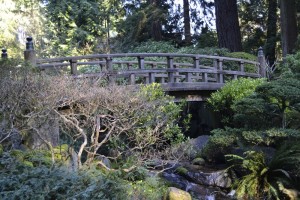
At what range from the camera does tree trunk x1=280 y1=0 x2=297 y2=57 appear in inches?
608

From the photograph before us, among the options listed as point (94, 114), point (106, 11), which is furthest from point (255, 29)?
point (94, 114)

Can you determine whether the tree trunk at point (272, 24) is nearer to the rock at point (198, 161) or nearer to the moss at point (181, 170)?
the rock at point (198, 161)

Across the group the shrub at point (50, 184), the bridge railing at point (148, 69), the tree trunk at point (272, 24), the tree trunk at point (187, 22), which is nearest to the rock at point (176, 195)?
the shrub at point (50, 184)

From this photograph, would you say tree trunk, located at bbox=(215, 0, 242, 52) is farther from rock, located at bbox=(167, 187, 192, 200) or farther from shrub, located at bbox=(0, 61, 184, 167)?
rock, located at bbox=(167, 187, 192, 200)

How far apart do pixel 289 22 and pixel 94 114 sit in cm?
1156

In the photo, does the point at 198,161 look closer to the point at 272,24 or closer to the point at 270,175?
the point at 270,175

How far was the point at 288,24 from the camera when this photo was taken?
15594 millimetres

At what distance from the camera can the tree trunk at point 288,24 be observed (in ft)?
50.7

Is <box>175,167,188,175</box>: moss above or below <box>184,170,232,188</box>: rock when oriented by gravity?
above

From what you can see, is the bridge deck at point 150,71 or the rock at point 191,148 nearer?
the rock at point 191,148

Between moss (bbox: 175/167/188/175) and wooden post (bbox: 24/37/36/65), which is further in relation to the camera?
moss (bbox: 175/167/188/175)

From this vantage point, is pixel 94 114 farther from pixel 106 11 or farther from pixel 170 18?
pixel 106 11

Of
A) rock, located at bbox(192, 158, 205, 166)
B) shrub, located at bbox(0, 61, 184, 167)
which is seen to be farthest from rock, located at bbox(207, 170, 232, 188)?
shrub, located at bbox(0, 61, 184, 167)

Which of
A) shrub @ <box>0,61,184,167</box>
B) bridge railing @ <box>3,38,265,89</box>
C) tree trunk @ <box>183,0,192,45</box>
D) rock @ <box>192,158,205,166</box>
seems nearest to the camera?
shrub @ <box>0,61,184,167</box>
